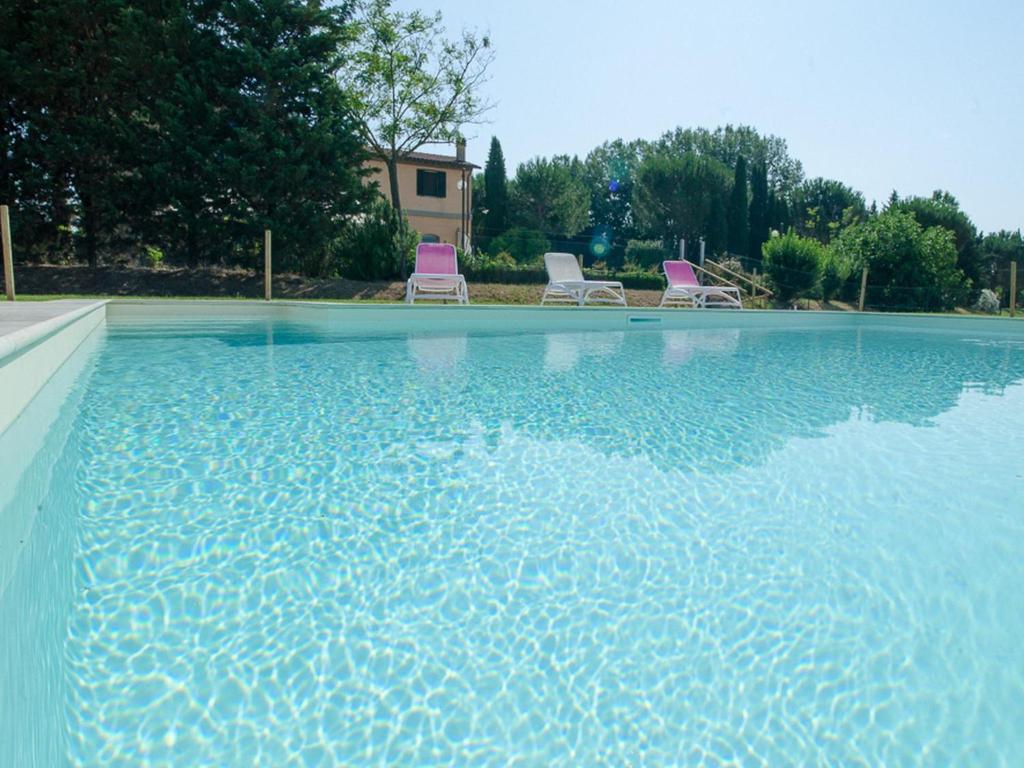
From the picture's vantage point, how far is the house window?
2686 centimetres

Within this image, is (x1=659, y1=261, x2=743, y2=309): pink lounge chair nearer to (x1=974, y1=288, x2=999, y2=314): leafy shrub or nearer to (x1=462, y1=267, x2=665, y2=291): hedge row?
(x1=462, y1=267, x2=665, y2=291): hedge row

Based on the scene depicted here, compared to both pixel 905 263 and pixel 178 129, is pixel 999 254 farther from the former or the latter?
pixel 178 129

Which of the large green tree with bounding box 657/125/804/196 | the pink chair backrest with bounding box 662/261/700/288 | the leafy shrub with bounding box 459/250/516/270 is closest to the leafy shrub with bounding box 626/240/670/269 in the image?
the leafy shrub with bounding box 459/250/516/270

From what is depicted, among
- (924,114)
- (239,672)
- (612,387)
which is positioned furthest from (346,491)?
(924,114)

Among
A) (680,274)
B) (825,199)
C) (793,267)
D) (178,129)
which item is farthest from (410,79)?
(825,199)

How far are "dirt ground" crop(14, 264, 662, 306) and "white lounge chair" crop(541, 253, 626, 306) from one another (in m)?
1.05

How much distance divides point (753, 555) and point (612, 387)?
121 inches

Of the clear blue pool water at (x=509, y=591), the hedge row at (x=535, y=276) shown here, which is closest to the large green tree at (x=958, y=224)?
the hedge row at (x=535, y=276)

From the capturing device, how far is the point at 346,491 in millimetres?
2723

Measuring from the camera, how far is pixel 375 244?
13.7 metres

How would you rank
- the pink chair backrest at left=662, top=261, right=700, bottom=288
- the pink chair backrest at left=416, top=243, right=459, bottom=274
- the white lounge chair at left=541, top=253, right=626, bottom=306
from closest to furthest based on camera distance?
the pink chair backrest at left=416, top=243, right=459, bottom=274
the white lounge chair at left=541, top=253, right=626, bottom=306
the pink chair backrest at left=662, top=261, right=700, bottom=288

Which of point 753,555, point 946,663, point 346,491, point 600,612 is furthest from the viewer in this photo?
point 346,491

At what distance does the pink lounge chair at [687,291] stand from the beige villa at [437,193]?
1368 centimetres

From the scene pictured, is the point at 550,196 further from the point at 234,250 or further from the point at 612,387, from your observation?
the point at 612,387
